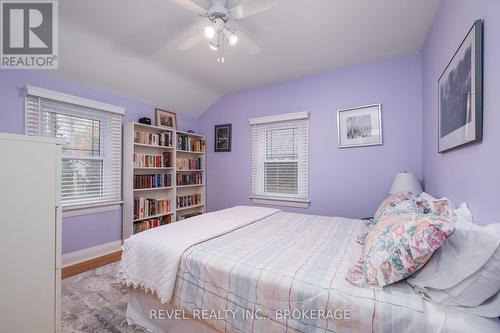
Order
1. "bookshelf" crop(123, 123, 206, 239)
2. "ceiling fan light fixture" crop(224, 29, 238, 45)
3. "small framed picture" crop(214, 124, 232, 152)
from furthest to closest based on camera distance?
"small framed picture" crop(214, 124, 232, 152)
"bookshelf" crop(123, 123, 206, 239)
"ceiling fan light fixture" crop(224, 29, 238, 45)

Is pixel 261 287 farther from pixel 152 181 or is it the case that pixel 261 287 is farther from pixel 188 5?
pixel 152 181

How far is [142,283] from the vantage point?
1.45m

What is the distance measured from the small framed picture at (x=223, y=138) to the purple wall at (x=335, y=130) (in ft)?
0.48

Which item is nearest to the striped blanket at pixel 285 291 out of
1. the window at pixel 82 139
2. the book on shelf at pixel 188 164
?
the window at pixel 82 139

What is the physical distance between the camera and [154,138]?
335 cm

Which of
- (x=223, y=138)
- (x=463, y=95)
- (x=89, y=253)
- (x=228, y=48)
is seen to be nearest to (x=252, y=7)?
(x=228, y=48)

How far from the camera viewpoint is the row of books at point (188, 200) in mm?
3775

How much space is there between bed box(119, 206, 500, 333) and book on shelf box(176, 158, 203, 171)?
201 centimetres

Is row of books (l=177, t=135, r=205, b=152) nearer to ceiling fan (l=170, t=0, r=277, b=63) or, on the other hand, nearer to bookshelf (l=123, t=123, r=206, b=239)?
bookshelf (l=123, t=123, r=206, b=239)

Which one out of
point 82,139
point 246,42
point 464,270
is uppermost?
point 246,42

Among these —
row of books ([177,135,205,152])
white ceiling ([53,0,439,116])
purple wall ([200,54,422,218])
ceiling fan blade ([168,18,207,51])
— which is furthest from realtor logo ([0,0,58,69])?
purple wall ([200,54,422,218])

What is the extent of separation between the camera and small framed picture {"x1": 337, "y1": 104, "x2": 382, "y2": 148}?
269 cm

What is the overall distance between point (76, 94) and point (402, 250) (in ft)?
11.5

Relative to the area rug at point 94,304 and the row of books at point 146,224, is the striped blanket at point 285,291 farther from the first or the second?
the row of books at point 146,224
